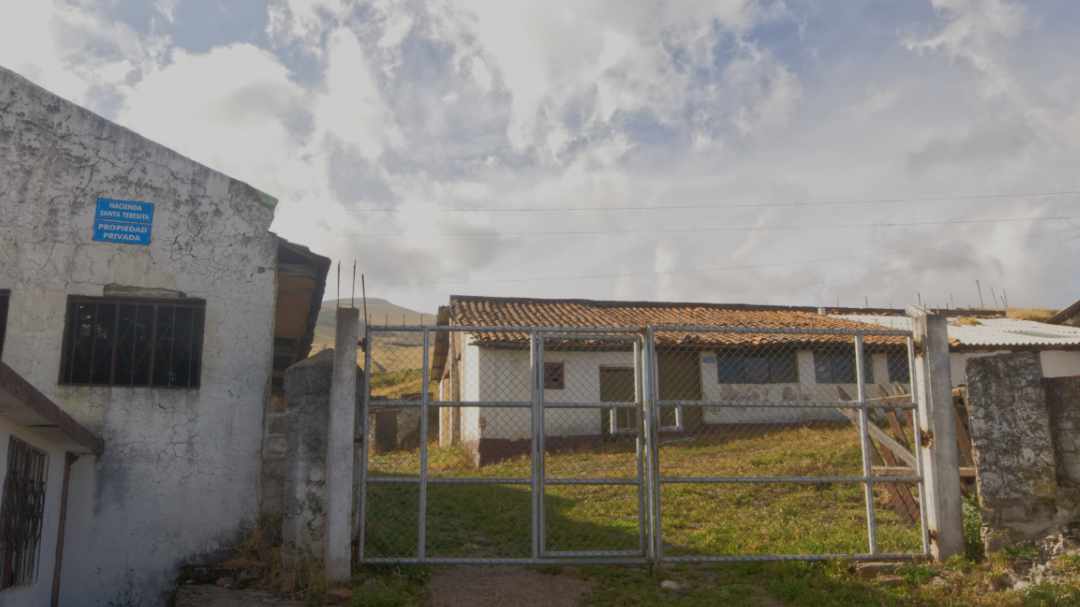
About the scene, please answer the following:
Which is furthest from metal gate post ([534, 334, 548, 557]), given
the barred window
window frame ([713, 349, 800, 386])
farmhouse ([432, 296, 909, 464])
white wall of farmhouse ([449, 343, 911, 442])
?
window frame ([713, 349, 800, 386])

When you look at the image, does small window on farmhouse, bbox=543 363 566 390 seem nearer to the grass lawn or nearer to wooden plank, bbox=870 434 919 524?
the grass lawn

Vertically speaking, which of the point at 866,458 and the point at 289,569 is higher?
the point at 866,458

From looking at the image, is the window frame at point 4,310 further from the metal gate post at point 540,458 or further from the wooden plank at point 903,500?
the wooden plank at point 903,500

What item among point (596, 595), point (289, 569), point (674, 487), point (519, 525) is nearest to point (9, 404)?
point (289, 569)

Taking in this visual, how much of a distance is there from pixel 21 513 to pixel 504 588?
3792 millimetres

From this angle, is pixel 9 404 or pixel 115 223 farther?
pixel 115 223

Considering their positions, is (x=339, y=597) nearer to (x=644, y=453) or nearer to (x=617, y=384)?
(x=644, y=453)

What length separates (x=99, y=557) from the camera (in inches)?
296

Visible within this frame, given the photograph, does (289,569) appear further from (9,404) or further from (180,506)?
(9,404)

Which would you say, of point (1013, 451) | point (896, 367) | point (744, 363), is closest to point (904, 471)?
point (1013, 451)

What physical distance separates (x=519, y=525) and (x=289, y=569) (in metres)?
3.55

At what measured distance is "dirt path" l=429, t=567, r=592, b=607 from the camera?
6332 mm

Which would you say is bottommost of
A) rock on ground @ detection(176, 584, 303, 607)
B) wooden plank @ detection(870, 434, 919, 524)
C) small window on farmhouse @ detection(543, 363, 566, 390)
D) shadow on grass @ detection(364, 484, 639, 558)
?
rock on ground @ detection(176, 584, 303, 607)

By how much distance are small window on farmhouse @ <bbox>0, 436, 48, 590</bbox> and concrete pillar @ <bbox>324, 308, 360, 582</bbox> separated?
2246 mm
